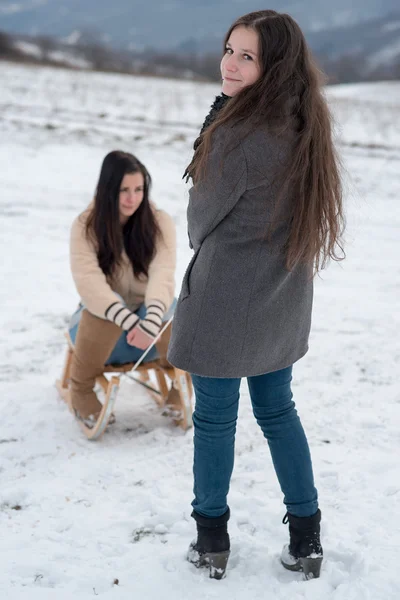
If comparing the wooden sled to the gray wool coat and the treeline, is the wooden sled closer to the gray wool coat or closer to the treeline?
the gray wool coat

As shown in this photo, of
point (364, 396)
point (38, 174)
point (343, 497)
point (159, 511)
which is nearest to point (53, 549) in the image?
point (159, 511)

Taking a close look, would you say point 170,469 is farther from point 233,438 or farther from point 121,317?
point 233,438

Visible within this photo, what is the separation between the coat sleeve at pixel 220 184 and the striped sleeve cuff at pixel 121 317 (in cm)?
129

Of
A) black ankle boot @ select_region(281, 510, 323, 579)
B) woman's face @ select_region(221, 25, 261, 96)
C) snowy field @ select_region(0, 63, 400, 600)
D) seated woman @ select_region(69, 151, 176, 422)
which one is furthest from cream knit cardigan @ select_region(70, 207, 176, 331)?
woman's face @ select_region(221, 25, 261, 96)

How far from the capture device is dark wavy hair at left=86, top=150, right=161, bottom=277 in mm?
2971

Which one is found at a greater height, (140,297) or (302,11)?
(302,11)

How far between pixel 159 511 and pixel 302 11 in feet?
692

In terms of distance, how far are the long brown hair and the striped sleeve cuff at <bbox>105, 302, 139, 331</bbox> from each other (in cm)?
130

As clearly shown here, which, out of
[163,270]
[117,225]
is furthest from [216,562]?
[117,225]

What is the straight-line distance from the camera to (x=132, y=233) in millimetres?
3107

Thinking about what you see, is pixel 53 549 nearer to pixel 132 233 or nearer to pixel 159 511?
pixel 159 511

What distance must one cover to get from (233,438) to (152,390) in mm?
1385

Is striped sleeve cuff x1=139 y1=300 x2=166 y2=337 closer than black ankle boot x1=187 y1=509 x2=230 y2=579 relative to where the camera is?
No

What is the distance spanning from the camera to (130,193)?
298 cm
